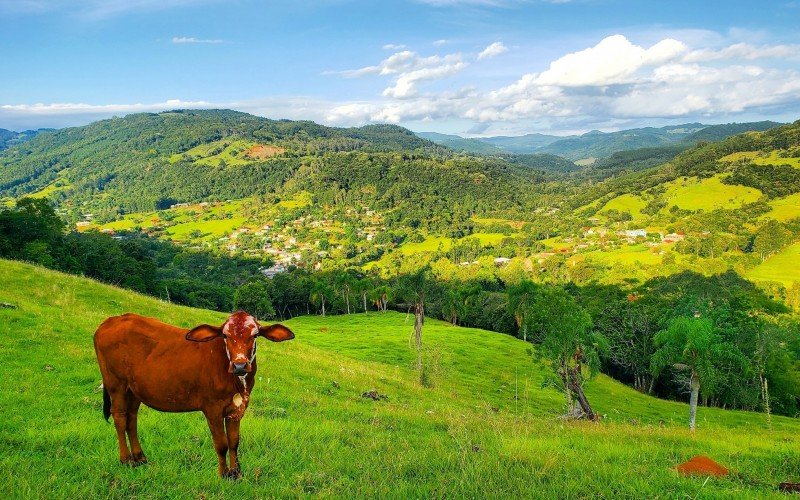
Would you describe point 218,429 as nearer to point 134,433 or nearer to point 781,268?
point 134,433

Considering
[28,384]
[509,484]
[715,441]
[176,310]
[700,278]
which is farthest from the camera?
[700,278]

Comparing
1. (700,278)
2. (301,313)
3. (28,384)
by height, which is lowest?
(301,313)

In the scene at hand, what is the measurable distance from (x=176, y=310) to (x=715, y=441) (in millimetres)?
29304

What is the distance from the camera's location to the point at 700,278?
119 meters

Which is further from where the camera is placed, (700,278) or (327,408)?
(700,278)

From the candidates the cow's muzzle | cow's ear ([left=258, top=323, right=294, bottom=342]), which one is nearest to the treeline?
cow's ear ([left=258, top=323, right=294, bottom=342])

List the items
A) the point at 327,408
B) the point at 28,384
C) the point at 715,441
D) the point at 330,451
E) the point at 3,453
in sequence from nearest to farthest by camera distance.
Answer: the point at 3,453 → the point at 330,451 → the point at 715,441 → the point at 28,384 → the point at 327,408

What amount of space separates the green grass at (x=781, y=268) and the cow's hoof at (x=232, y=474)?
175648 mm

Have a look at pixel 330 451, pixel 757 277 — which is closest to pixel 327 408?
pixel 330 451

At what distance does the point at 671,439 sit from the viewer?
433 inches

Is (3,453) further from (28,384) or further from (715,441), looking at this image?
(715,441)

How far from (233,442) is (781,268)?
196985mm

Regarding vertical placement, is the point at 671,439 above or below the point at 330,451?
below

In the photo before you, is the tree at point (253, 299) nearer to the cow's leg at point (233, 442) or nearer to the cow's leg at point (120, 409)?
the cow's leg at point (120, 409)
